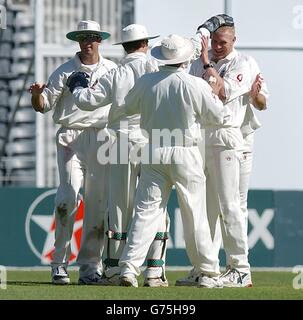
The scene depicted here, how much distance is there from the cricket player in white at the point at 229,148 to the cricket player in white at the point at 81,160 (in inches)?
38.1

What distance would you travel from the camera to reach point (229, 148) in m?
13.6

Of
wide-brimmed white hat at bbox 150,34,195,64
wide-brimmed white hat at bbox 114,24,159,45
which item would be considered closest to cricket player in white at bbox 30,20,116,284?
wide-brimmed white hat at bbox 114,24,159,45

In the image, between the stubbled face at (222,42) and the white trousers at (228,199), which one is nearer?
the white trousers at (228,199)

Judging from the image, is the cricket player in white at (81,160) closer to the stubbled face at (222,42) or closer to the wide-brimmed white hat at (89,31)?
the wide-brimmed white hat at (89,31)

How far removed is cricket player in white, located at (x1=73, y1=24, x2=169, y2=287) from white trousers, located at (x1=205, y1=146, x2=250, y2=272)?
492 mm

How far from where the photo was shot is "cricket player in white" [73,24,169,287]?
13391mm

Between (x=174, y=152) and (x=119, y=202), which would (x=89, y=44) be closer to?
(x=119, y=202)

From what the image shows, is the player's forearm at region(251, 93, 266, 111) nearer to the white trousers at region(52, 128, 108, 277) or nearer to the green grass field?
the white trousers at region(52, 128, 108, 277)

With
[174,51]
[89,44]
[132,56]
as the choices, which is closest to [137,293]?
[174,51]

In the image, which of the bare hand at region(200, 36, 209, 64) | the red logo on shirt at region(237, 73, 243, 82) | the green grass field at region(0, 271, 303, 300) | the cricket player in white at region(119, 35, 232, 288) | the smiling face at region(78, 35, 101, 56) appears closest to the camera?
the green grass field at region(0, 271, 303, 300)

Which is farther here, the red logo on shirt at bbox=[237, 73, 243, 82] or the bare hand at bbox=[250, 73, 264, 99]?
the bare hand at bbox=[250, 73, 264, 99]

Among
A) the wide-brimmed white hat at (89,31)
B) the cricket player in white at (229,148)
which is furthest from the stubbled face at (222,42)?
the wide-brimmed white hat at (89,31)

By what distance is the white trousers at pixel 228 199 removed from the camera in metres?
13.6
